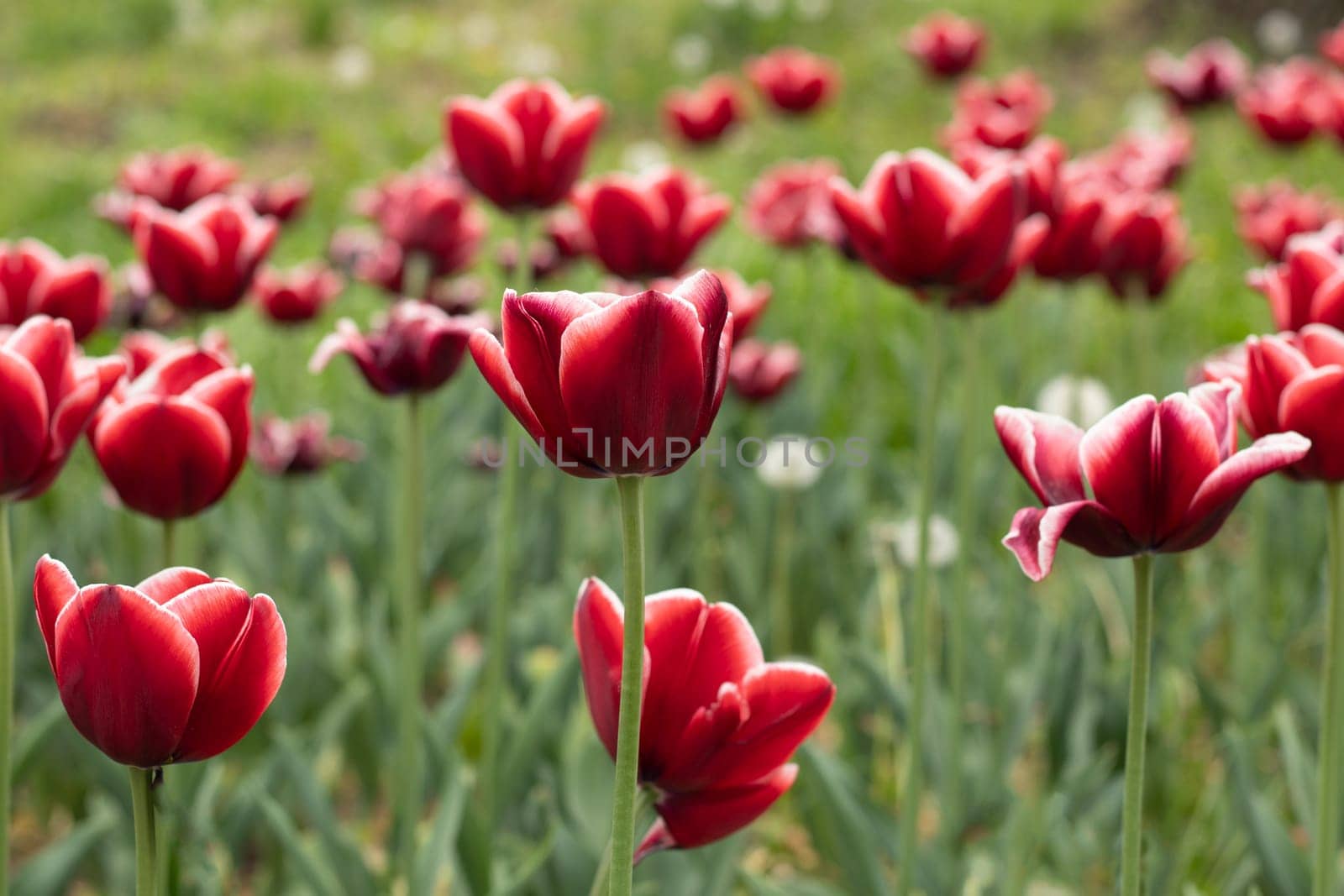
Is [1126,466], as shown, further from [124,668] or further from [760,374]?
[760,374]

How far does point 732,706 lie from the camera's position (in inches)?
34.4

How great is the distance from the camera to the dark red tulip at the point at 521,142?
1.73 m

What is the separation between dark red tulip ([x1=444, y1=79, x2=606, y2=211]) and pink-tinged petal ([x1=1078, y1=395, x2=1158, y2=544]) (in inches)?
39.4

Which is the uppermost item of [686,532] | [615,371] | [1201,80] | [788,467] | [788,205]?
[1201,80]

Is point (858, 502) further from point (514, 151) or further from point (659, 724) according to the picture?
point (659, 724)

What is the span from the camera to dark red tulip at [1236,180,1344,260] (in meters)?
2.37

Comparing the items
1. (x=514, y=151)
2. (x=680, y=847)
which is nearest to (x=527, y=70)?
(x=514, y=151)

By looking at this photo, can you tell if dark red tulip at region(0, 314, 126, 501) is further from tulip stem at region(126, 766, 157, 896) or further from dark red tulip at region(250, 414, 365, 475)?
dark red tulip at region(250, 414, 365, 475)

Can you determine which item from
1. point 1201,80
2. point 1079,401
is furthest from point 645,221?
point 1201,80

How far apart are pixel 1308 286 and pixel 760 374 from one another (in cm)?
131

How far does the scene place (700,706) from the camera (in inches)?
35.2

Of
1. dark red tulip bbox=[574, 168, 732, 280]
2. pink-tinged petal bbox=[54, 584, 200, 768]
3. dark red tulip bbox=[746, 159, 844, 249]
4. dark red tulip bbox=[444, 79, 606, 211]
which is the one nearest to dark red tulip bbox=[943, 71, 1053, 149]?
dark red tulip bbox=[746, 159, 844, 249]

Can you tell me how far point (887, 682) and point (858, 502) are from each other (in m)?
0.94

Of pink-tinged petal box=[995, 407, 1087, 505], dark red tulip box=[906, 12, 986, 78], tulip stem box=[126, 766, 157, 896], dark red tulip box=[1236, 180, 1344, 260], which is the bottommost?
tulip stem box=[126, 766, 157, 896]
